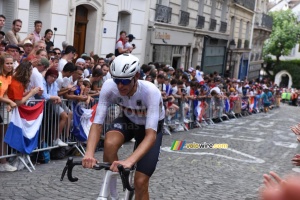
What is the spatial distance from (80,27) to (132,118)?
13.3m

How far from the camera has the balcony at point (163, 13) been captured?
76.4ft

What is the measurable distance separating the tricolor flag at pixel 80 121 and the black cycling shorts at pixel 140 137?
15.3ft

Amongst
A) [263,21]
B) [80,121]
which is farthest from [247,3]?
[80,121]

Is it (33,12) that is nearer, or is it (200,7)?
(33,12)

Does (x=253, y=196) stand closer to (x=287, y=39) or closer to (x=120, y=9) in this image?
(x=120, y=9)

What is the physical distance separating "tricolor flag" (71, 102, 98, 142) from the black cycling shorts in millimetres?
4660

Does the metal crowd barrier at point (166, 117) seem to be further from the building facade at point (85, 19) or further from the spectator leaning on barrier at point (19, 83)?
the building facade at point (85, 19)

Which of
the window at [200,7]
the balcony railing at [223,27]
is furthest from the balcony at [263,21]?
the window at [200,7]

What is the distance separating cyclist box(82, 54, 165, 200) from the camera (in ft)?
13.2

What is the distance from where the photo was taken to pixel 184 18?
88.3ft

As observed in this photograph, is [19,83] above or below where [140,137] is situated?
above

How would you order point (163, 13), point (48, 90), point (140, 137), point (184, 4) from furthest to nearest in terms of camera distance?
point (184, 4) → point (163, 13) → point (48, 90) → point (140, 137)

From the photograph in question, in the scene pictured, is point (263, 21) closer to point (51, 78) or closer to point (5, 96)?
point (51, 78)

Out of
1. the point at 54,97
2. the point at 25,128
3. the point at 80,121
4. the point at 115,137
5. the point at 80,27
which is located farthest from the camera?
the point at 80,27
